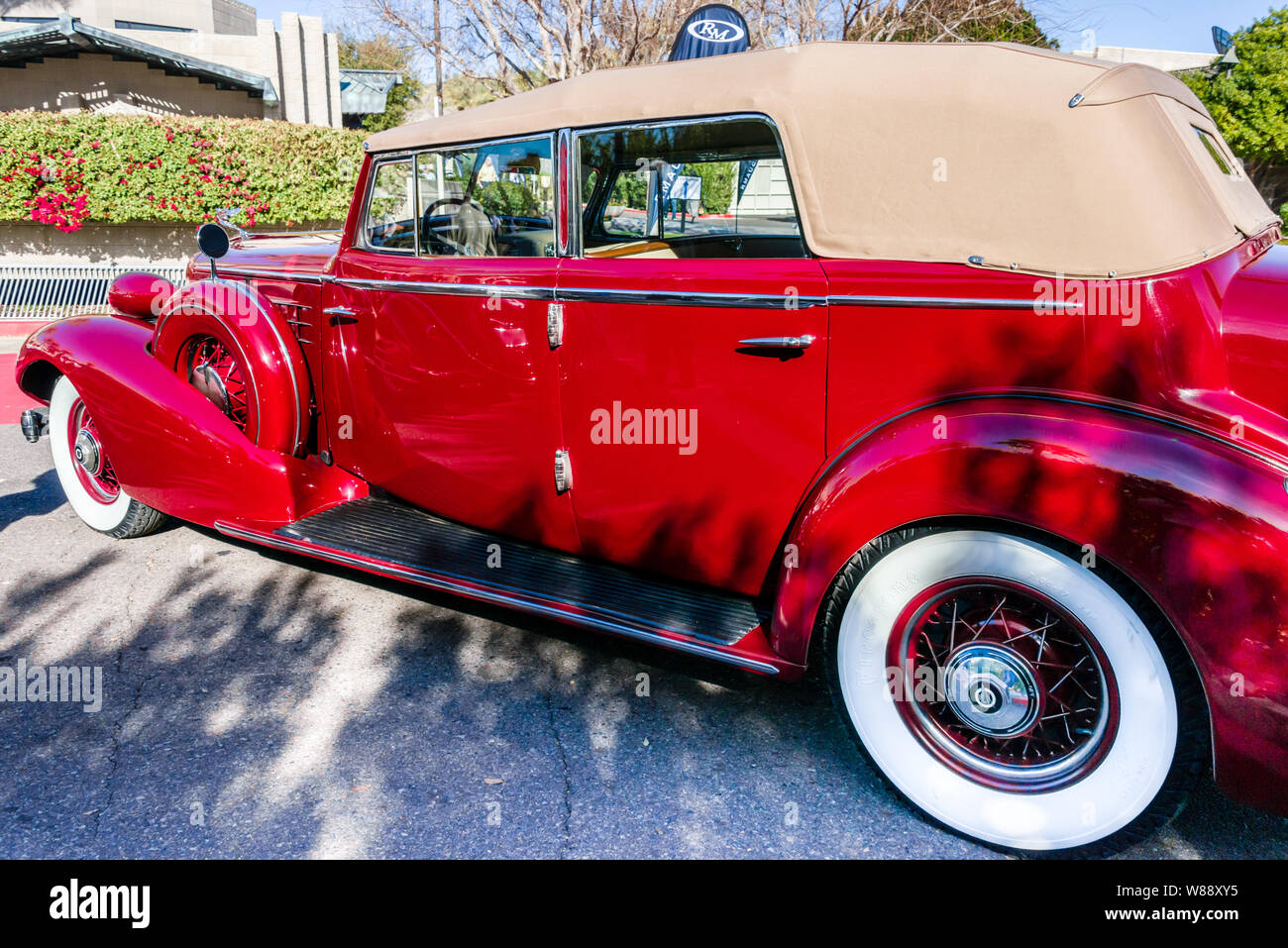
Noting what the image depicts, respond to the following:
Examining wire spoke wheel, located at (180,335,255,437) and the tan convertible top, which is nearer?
the tan convertible top

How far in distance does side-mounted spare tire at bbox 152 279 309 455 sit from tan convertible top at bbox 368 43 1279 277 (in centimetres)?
184

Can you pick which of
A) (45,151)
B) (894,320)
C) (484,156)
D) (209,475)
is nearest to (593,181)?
(484,156)

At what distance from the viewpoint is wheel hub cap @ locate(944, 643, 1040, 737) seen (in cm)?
212

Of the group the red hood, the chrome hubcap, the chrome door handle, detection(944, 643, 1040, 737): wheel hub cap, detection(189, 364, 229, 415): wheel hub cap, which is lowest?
detection(944, 643, 1040, 737): wheel hub cap

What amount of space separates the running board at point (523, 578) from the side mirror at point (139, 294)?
1.43 meters

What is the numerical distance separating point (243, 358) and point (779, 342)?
2.21 metres

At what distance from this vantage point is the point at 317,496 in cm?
353

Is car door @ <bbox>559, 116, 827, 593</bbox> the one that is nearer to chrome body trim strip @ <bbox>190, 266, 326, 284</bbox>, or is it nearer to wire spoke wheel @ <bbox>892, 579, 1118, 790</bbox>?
wire spoke wheel @ <bbox>892, 579, 1118, 790</bbox>

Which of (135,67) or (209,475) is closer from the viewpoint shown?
(209,475)

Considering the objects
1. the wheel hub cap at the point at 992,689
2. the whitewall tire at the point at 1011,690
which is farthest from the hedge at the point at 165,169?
the wheel hub cap at the point at 992,689

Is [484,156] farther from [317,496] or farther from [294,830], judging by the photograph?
[294,830]

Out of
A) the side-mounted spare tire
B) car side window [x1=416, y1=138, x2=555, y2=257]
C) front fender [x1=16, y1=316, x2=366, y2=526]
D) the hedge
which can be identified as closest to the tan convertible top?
car side window [x1=416, y1=138, x2=555, y2=257]
